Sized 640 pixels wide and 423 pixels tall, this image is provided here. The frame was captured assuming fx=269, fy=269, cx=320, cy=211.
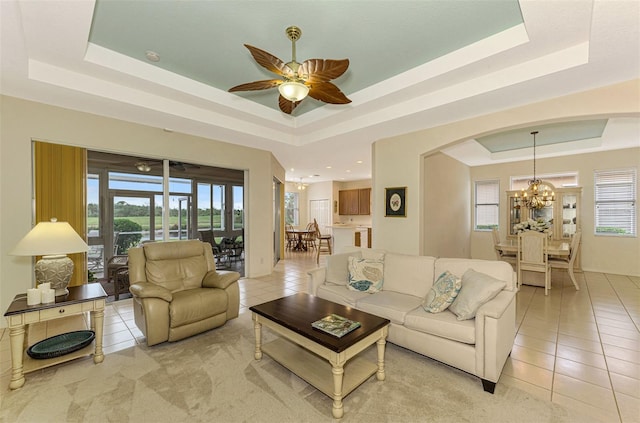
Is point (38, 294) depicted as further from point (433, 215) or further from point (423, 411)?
point (433, 215)

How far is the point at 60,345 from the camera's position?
Result: 2512mm

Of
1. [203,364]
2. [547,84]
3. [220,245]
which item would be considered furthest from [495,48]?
[220,245]

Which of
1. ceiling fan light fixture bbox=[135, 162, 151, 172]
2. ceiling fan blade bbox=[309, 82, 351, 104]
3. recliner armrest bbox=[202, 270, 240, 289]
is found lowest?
recliner armrest bbox=[202, 270, 240, 289]

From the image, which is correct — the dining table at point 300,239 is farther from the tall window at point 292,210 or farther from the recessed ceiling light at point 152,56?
the recessed ceiling light at point 152,56

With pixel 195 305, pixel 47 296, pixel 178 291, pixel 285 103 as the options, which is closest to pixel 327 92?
pixel 285 103

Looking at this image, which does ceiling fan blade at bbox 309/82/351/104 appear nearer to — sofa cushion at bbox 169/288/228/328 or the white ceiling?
the white ceiling

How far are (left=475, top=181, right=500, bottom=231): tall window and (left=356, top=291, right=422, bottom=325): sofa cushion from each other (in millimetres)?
6020

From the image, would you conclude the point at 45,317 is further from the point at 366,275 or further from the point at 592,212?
the point at 592,212

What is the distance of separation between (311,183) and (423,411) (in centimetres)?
1040

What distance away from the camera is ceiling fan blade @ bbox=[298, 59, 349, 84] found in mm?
2141

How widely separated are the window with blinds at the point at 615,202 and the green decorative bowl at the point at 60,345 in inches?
374

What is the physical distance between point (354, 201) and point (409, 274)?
7811 mm

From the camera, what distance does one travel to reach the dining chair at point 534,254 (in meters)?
4.75

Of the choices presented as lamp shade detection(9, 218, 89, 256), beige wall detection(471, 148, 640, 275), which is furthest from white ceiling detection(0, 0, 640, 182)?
beige wall detection(471, 148, 640, 275)
